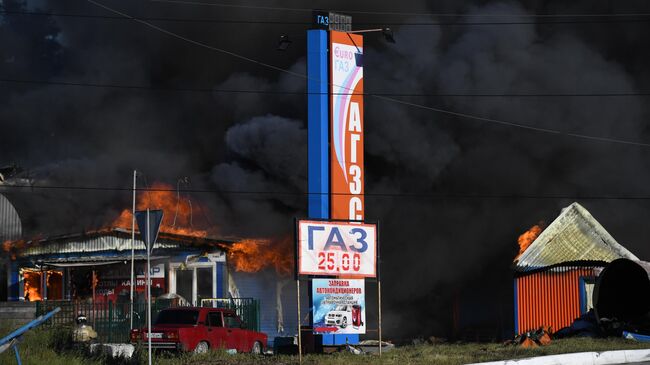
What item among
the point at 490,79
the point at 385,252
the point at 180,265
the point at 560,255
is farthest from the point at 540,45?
the point at 180,265

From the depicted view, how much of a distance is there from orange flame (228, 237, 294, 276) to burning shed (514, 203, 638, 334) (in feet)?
30.8

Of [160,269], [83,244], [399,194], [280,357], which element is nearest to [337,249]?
[280,357]

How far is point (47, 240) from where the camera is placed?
123ft

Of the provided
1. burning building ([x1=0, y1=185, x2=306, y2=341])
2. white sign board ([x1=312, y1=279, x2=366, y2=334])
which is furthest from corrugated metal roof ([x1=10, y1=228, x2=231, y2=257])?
white sign board ([x1=312, y1=279, x2=366, y2=334])

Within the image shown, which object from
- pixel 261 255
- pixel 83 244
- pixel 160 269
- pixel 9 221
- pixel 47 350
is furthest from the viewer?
pixel 9 221

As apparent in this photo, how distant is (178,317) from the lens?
80.9 feet

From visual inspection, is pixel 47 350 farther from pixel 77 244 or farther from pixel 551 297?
pixel 551 297

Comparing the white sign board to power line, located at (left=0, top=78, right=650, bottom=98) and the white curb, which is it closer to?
the white curb

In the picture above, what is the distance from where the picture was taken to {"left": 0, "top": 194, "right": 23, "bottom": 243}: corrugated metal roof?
4219 cm

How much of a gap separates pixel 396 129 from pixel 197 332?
23.8 metres

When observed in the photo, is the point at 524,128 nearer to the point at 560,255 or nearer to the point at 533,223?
the point at 533,223

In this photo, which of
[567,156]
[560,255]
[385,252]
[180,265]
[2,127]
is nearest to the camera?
[560,255]

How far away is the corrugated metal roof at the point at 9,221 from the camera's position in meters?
42.2

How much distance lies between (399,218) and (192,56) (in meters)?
18.3
